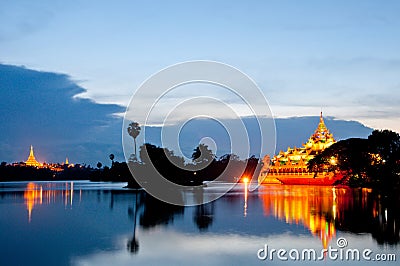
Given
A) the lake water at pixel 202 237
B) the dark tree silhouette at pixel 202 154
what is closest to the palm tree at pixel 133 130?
the dark tree silhouette at pixel 202 154

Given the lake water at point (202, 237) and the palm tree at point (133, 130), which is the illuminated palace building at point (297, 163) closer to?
the palm tree at point (133, 130)

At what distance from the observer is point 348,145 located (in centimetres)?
6575

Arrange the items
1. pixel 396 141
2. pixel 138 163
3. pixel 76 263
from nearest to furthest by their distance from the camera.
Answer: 1. pixel 76 263
2. pixel 396 141
3. pixel 138 163

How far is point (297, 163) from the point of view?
9712 centimetres

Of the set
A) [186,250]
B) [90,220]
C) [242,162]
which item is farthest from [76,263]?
[242,162]

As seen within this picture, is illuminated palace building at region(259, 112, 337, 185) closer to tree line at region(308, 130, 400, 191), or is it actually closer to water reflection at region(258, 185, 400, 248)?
tree line at region(308, 130, 400, 191)

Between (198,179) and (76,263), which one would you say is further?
(198,179)

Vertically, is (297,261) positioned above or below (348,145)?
below

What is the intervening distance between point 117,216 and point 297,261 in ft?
45.8

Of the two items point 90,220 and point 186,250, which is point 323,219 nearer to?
point 186,250

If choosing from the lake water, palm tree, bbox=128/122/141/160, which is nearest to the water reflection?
the lake water

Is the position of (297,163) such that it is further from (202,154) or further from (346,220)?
(346,220)

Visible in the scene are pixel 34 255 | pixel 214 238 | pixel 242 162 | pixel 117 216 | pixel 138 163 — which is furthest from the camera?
pixel 242 162

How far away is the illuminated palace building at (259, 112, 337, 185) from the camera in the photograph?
91.1 m
